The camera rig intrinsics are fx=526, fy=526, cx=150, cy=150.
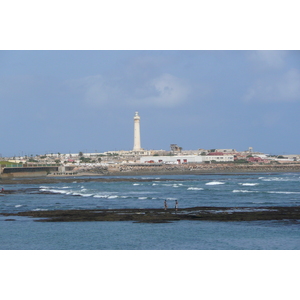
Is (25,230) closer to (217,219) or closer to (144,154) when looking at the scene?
(217,219)

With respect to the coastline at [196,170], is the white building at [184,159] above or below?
above

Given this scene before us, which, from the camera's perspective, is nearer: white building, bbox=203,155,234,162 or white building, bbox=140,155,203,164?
white building, bbox=140,155,203,164

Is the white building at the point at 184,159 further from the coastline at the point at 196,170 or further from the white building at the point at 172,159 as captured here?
the coastline at the point at 196,170

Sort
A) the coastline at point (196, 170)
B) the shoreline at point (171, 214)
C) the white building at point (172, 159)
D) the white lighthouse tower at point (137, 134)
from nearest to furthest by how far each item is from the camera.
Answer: the shoreline at point (171, 214)
the coastline at point (196, 170)
the white building at point (172, 159)
the white lighthouse tower at point (137, 134)

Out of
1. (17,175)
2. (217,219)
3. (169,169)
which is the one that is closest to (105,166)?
(169,169)

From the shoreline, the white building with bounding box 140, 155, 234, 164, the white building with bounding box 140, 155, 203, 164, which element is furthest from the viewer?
the white building with bounding box 140, 155, 234, 164

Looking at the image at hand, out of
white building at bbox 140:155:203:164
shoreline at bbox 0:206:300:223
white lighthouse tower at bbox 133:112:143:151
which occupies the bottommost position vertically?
shoreline at bbox 0:206:300:223

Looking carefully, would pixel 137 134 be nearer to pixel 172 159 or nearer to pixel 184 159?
pixel 172 159

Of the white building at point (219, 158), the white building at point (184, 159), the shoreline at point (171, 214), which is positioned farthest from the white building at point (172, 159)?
the shoreline at point (171, 214)

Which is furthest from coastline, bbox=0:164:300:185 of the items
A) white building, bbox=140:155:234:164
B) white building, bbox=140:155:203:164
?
white building, bbox=140:155:234:164

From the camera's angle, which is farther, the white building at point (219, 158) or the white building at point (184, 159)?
the white building at point (219, 158)

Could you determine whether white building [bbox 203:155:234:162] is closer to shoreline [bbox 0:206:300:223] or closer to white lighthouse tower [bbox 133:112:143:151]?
white lighthouse tower [bbox 133:112:143:151]

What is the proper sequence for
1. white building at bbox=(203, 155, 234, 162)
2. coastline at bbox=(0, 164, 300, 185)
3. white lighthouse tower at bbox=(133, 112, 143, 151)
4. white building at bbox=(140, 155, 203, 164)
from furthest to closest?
white lighthouse tower at bbox=(133, 112, 143, 151), white building at bbox=(203, 155, 234, 162), white building at bbox=(140, 155, 203, 164), coastline at bbox=(0, 164, 300, 185)

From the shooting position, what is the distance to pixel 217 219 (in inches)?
1109
